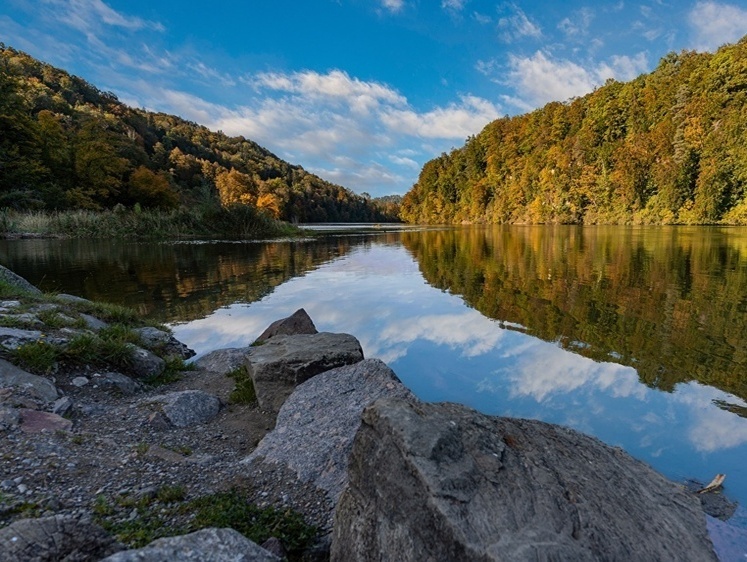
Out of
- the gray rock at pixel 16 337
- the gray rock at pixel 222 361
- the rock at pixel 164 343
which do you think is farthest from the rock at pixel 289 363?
the gray rock at pixel 16 337

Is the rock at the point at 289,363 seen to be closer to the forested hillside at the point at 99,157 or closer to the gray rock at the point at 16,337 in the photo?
the gray rock at the point at 16,337

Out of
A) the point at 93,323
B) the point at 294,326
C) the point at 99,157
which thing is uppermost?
the point at 99,157

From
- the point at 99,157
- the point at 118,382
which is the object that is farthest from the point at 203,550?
the point at 99,157

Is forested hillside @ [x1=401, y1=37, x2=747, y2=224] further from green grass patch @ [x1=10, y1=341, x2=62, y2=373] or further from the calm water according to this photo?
green grass patch @ [x1=10, y1=341, x2=62, y2=373]

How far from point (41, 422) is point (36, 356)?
171 centimetres

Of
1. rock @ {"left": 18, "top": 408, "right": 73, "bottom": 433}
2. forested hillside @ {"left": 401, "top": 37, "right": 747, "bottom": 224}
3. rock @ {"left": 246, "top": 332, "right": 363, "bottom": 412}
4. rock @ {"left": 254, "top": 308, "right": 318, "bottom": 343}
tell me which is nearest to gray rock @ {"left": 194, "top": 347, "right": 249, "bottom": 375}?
rock @ {"left": 254, "top": 308, "right": 318, "bottom": 343}

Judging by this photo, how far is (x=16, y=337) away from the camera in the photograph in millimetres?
5312

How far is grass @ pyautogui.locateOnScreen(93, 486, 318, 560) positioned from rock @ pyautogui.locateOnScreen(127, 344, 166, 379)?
11.5 feet

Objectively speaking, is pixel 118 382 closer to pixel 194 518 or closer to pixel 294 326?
pixel 294 326

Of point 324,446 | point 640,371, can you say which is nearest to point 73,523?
point 324,446

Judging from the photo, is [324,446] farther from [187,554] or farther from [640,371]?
[640,371]

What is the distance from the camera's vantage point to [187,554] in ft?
6.96

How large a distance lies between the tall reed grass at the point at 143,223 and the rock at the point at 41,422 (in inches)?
1399

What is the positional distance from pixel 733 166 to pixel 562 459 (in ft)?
208
